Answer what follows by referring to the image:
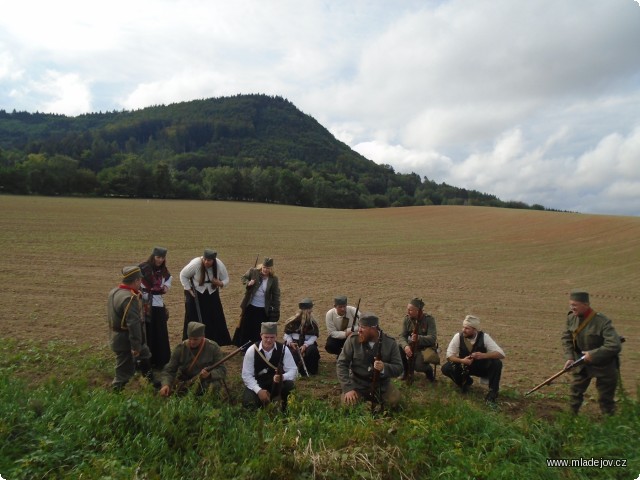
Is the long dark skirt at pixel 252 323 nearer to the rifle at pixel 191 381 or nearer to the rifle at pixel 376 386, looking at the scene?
the rifle at pixel 191 381

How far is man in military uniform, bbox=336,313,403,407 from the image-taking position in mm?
5484

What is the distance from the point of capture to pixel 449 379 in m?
7.14

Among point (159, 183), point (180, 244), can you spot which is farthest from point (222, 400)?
point (159, 183)

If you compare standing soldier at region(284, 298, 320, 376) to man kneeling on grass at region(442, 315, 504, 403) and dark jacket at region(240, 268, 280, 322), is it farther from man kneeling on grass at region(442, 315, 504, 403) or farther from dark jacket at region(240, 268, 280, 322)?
man kneeling on grass at region(442, 315, 504, 403)

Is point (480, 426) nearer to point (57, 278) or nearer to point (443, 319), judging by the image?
point (443, 319)

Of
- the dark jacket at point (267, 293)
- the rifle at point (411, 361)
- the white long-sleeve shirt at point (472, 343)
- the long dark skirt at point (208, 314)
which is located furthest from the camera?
the dark jacket at point (267, 293)

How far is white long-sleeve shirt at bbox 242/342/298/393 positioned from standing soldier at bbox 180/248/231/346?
2.02m

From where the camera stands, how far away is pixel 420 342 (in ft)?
22.8

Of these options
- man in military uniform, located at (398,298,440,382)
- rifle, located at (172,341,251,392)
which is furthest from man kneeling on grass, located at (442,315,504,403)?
rifle, located at (172,341,251,392)

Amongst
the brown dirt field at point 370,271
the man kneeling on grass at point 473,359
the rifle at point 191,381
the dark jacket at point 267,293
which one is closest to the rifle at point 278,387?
the rifle at point 191,381

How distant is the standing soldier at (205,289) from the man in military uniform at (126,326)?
161 centimetres

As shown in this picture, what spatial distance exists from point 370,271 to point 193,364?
13409mm

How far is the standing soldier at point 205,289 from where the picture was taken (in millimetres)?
7379

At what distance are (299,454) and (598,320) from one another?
4193 mm
